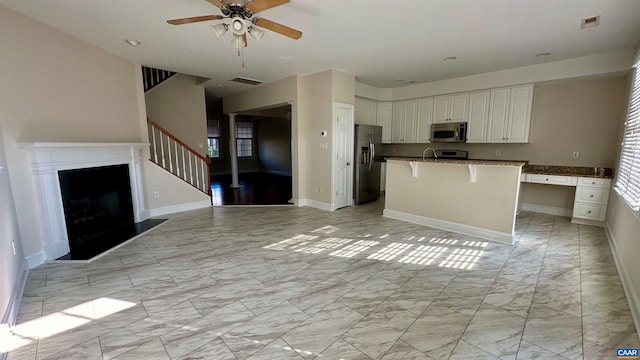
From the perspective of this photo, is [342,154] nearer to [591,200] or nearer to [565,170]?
[565,170]

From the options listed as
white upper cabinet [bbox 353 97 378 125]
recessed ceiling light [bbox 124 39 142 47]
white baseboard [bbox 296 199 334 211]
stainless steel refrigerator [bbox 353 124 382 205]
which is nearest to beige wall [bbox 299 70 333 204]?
white baseboard [bbox 296 199 334 211]

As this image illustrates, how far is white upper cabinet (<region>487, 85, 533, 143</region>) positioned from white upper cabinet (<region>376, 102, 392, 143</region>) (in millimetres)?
2235

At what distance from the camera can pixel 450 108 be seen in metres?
5.91

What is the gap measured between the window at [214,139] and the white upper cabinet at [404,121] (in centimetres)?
727

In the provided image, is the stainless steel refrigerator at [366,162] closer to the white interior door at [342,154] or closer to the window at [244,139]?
the white interior door at [342,154]

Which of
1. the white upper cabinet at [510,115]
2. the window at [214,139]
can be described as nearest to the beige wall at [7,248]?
the white upper cabinet at [510,115]

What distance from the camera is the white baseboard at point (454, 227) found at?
143 inches

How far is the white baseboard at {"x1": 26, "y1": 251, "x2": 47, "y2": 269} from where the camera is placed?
9.61 ft

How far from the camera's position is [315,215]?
510cm

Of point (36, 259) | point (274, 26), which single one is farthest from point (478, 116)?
point (36, 259)

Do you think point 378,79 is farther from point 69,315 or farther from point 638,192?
point 69,315

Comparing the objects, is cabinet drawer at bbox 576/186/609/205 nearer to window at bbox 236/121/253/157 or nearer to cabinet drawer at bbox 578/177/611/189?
cabinet drawer at bbox 578/177/611/189

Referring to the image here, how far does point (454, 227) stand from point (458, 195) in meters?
0.49

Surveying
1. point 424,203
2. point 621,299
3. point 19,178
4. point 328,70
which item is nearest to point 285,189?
point 328,70
